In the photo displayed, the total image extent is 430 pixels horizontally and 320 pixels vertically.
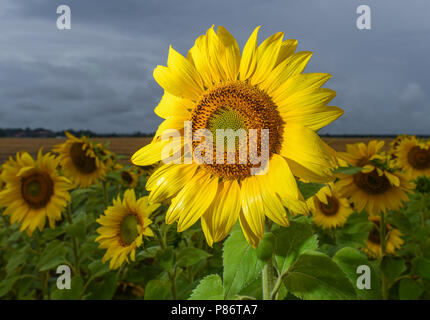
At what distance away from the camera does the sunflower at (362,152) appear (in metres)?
2.74

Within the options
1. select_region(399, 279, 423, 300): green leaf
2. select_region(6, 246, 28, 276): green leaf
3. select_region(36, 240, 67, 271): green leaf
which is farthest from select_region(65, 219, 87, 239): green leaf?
select_region(399, 279, 423, 300): green leaf

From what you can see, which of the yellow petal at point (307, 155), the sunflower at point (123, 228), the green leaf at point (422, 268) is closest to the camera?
the yellow petal at point (307, 155)

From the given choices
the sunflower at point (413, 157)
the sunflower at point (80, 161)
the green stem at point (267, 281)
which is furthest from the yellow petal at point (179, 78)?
the sunflower at point (413, 157)

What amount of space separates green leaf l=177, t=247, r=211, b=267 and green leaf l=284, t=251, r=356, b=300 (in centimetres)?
81

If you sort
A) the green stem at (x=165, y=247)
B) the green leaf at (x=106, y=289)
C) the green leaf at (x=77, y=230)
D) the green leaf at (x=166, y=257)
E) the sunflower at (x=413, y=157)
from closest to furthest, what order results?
the green leaf at (x=166, y=257) < the green stem at (x=165, y=247) < the green leaf at (x=106, y=289) < the green leaf at (x=77, y=230) < the sunflower at (x=413, y=157)

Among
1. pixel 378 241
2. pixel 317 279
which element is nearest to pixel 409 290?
pixel 378 241

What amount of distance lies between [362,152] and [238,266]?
2236 mm

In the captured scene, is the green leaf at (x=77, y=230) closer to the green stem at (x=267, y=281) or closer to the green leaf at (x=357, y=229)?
the green stem at (x=267, y=281)

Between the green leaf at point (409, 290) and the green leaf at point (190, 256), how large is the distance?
1452 mm

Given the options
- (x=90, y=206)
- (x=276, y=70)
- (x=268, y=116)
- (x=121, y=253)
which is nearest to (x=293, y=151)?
(x=268, y=116)

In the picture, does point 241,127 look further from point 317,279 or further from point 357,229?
point 357,229

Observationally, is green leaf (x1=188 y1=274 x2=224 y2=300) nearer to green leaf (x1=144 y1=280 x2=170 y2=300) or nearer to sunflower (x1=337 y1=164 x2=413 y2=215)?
green leaf (x1=144 y1=280 x2=170 y2=300)

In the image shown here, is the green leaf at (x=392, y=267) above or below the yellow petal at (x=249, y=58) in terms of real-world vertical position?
below
